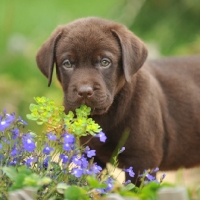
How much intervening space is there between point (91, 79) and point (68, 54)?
0.32 m

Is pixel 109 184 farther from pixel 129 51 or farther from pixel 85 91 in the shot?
pixel 129 51

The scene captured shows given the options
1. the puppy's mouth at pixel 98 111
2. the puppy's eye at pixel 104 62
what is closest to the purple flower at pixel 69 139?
the puppy's mouth at pixel 98 111

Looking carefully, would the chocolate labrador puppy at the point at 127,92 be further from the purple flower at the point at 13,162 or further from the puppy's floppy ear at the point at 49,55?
the purple flower at the point at 13,162

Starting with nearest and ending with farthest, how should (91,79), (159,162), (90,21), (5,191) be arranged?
1. (5,191)
2. (91,79)
3. (90,21)
4. (159,162)

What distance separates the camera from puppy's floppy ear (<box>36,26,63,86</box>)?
3996 millimetres

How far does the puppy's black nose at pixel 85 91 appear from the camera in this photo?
3531mm

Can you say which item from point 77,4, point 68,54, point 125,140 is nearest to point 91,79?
point 68,54

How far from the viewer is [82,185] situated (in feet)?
9.46

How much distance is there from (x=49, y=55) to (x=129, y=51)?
55 cm

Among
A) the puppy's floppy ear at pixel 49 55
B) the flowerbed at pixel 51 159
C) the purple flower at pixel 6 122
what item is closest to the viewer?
the flowerbed at pixel 51 159

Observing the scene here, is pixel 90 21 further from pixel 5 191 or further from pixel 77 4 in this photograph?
pixel 77 4

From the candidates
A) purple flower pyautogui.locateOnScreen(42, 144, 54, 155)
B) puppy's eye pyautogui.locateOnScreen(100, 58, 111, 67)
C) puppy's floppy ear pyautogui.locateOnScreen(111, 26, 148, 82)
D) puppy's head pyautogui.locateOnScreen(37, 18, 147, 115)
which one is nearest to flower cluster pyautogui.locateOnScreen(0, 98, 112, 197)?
purple flower pyautogui.locateOnScreen(42, 144, 54, 155)

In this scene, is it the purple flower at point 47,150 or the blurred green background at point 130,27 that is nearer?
the purple flower at point 47,150

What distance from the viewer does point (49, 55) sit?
13.2ft
